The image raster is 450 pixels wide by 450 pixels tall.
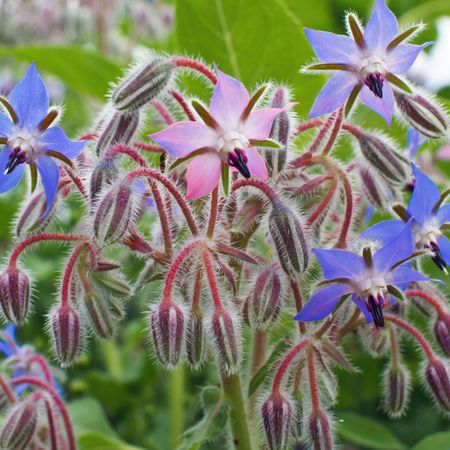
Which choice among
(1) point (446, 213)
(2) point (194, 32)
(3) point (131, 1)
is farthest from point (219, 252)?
(3) point (131, 1)

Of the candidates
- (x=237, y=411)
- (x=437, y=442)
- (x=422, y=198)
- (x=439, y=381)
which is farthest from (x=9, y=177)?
(x=437, y=442)

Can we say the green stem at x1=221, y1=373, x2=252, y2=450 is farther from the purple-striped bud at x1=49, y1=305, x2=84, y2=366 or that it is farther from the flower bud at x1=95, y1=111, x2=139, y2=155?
the flower bud at x1=95, y1=111, x2=139, y2=155

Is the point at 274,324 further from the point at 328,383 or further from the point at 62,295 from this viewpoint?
the point at 62,295

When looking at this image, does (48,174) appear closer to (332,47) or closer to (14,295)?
(14,295)

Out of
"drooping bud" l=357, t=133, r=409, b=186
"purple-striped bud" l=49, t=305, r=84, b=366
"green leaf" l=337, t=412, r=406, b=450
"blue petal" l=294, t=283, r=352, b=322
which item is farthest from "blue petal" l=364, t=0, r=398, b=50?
"green leaf" l=337, t=412, r=406, b=450

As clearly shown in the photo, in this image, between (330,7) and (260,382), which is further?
(330,7)

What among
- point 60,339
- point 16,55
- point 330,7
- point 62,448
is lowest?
point 62,448

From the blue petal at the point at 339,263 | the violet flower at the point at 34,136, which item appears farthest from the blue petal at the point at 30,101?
the blue petal at the point at 339,263
